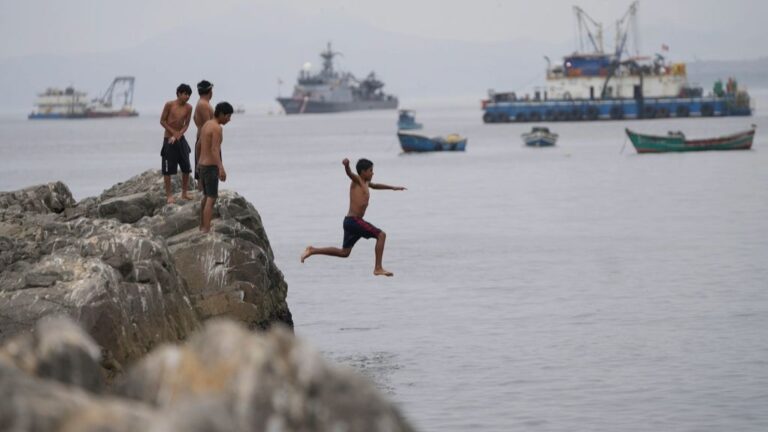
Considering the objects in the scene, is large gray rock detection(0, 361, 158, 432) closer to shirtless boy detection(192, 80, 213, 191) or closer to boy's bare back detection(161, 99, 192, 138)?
shirtless boy detection(192, 80, 213, 191)

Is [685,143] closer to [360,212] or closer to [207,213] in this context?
[360,212]

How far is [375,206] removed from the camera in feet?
182

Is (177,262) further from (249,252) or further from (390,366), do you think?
(390,366)

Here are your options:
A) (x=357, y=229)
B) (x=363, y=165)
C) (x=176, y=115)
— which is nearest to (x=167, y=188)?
(x=176, y=115)

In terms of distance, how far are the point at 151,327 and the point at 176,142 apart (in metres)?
6.12

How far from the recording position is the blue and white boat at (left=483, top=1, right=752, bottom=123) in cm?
15025

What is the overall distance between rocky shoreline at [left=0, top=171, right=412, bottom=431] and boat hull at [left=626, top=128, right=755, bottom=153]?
224 feet

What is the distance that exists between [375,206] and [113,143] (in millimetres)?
92295

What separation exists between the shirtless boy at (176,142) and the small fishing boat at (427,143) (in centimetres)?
8146

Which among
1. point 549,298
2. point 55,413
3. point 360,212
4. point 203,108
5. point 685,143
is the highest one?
point 203,108

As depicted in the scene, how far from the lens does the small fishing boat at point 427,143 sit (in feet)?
342

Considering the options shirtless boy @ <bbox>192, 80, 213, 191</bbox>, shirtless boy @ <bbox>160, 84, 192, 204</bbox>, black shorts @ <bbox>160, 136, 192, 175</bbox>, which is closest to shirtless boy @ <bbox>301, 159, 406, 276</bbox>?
shirtless boy @ <bbox>192, 80, 213, 191</bbox>

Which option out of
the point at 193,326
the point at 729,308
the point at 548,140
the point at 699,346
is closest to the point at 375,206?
the point at 729,308

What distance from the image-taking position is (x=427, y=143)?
106 m
